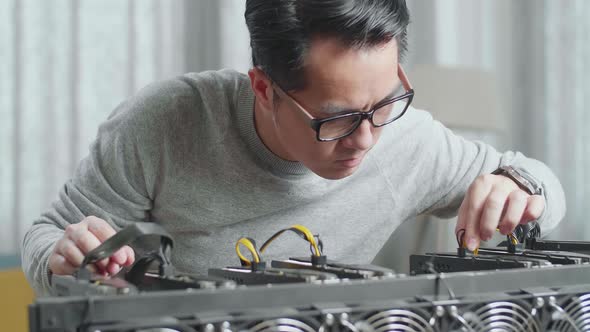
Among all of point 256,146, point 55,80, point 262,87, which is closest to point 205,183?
point 256,146

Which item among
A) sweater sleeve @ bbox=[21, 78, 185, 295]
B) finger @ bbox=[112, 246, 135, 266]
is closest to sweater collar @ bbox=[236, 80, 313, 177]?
sweater sleeve @ bbox=[21, 78, 185, 295]

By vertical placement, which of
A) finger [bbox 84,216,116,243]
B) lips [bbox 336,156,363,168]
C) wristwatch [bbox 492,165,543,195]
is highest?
lips [bbox 336,156,363,168]


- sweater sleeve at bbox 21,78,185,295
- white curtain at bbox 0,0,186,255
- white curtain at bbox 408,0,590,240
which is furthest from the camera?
white curtain at bbox 408,0,590,240

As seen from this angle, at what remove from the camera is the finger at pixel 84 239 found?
93 centimetres

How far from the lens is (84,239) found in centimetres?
93

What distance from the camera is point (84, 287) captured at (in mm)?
697

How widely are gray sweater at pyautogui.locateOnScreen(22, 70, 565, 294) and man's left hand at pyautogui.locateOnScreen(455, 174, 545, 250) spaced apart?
0.85ft

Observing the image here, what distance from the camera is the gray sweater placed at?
Answer: 132 cm

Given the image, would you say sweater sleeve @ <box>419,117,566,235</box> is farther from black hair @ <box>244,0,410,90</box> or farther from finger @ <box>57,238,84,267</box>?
finger @ <box>57,238,84,267</box>

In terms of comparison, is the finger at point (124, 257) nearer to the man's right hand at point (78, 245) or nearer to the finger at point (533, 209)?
the man's right hand at point (78, 245)

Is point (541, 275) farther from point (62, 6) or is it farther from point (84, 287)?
point (62, 6)

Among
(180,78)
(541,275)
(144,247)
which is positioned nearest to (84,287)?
(541,275)

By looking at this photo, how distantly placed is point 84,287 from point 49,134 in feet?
7.55

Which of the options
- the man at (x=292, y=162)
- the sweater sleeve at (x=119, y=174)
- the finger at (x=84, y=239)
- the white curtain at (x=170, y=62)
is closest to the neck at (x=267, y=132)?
the man at (x=292, y=162)
